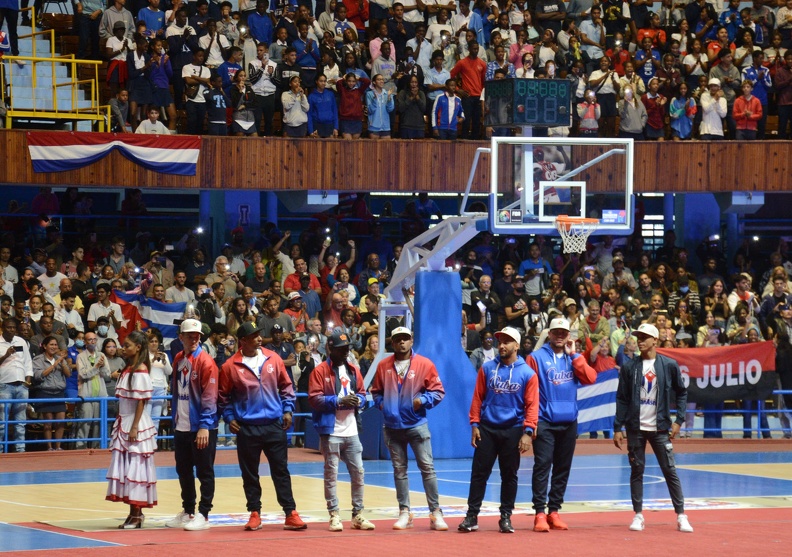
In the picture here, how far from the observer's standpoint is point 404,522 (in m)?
13.5

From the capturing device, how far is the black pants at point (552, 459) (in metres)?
13.5

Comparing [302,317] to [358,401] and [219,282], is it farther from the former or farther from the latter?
[358,401]

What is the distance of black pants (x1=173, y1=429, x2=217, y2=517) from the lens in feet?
43.6

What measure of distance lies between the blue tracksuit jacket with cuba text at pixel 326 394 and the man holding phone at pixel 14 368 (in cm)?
864

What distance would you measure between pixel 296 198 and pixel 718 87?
950 centimetres

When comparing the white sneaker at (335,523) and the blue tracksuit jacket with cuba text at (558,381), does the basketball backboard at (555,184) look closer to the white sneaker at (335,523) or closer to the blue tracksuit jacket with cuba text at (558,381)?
the blue tracksuit jacket with cuba text at (558,381)

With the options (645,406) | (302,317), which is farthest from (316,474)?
(645,406)

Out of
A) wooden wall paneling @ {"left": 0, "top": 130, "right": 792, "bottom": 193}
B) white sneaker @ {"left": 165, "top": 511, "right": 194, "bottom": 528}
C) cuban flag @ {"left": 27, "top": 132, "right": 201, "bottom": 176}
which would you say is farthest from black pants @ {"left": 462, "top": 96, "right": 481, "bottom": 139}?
white sneaker @ {"left": 165, "top": 511, "right": 194, "bottom": 528}

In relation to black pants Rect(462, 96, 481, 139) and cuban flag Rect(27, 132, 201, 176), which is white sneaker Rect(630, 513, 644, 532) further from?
black pants Rect(462, 96, 481, 139)

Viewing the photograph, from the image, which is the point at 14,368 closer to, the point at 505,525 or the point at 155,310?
the point at 155,310

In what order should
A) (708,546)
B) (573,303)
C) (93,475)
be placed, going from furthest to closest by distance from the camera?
(573,303)
(93,475)
(708,546)

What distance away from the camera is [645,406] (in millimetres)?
13586

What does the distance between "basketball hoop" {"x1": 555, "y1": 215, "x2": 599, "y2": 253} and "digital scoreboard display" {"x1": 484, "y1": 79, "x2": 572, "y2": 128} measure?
1.66m

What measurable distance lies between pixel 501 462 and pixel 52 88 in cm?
1749
